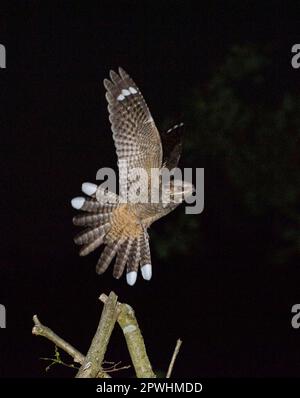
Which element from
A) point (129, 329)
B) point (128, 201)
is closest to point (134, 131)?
point (128, 201)

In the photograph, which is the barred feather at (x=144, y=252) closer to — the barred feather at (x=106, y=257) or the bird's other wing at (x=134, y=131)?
the barred feather at (x=106, y=257)

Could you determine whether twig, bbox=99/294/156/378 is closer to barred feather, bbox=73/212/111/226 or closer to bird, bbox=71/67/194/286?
bird, bbox=71/67/194/286

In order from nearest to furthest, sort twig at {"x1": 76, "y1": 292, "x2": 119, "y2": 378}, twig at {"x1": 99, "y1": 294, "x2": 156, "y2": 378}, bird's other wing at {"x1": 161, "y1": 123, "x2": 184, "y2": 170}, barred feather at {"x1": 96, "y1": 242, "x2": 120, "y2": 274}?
twig at {"x1": 76, "y1": 292, "x2": 119, "y2": 378} → twig at {"x1": 99, "y1": 294, "x2": 156, "y2": 378} → barred feather at {"x1": 96, "y1": 242, "x2": 120, "y2": 274} → bird's other wing at {"x1": 161, "y1": 123, "x2": 184, "y2": 170}

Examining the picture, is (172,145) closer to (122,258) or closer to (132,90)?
(132,90)

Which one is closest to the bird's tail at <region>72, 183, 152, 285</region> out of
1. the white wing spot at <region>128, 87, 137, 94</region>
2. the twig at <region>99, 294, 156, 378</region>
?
the white wing spot at <region>128, 87, 137, 94</region>

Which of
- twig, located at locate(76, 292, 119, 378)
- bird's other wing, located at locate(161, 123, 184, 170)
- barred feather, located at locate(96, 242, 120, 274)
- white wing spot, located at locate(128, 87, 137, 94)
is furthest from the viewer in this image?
bird's other wing, located at locate(161, 123, 184, 170)

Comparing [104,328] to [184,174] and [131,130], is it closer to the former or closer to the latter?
[131,130]

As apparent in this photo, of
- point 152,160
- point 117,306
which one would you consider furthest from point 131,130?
point 117,306
